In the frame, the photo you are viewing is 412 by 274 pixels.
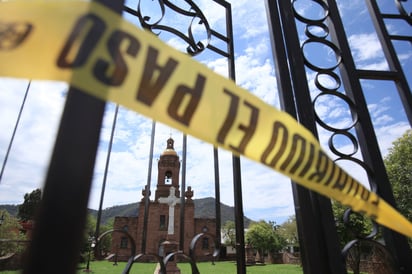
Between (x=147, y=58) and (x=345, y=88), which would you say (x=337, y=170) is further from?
(x=345, y=88)

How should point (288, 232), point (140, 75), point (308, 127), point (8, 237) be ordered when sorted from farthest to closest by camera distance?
1. point (288, 232)
2. point (8, 237)
3. point (308, 127)
4. point (140, 75)

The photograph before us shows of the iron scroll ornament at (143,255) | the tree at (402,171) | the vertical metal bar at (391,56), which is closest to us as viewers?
the iron scroll ornament at (143,255)

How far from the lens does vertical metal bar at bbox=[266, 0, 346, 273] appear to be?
147cm

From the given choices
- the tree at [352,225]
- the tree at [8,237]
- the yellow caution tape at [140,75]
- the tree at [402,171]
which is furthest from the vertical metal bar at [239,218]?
the tree at [402,171]

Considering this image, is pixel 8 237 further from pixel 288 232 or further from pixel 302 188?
pixel 288 232

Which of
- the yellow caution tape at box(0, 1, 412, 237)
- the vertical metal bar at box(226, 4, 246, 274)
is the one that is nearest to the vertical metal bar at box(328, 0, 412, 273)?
the vertical metal bar at box(226, 4, 246, 274)

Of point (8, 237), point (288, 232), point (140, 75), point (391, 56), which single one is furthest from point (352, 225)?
point (288, 232)

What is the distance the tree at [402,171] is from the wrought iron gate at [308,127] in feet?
52.3

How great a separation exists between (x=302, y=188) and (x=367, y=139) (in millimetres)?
667

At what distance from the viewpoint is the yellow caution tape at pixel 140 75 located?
0.60m

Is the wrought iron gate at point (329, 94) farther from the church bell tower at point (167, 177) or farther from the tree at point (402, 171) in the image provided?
the church bell tower at point (167, 177)

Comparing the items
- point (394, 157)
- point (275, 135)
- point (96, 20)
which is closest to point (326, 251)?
point (275, 135)

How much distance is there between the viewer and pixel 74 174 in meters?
0.59

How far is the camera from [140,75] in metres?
0.68
